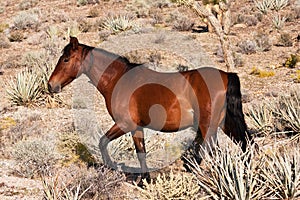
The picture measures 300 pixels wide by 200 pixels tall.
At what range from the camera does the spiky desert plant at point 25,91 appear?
37.6 feet

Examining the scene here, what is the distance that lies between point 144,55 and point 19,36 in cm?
832

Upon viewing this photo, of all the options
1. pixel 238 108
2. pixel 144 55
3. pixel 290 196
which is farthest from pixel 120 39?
pixel 290 196

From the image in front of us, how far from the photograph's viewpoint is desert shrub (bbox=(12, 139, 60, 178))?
7.30 meters

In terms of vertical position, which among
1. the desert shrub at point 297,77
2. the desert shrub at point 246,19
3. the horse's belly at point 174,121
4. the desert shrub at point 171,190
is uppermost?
the desert shrub at point 246,19

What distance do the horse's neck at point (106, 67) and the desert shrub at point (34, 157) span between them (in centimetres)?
176

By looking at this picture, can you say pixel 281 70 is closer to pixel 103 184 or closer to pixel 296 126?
pixel 296 126

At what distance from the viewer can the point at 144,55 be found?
15836mm

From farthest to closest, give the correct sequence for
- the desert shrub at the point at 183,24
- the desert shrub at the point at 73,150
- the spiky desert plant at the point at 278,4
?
the spiky desert plant at the point at 278,4 < the desert shrub at the point at 183,24 < the desert shrub at the point at 73,150

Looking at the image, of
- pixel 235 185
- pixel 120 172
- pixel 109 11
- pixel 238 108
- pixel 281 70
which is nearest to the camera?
pixel 235 185

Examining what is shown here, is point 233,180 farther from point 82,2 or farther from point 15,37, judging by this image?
point 82,2

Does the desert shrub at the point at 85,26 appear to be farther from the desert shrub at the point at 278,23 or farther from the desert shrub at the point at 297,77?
the desert shrub at the point at 297,77

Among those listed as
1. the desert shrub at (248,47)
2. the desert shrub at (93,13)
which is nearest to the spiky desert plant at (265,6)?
the desert shrub at (248,47)

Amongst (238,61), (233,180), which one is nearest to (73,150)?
(233,180)

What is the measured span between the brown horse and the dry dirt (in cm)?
115
